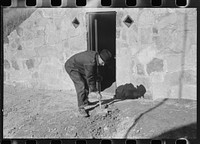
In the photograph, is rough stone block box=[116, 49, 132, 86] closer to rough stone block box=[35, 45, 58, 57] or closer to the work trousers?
the work trousers

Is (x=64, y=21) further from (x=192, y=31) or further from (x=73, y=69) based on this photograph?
(x=192, y=31)

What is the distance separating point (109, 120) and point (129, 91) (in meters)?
1.22

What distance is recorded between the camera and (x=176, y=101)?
4383 millimetres

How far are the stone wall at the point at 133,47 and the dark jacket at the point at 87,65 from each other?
98 cm

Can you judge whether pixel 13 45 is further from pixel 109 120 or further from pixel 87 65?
pixel 109 120

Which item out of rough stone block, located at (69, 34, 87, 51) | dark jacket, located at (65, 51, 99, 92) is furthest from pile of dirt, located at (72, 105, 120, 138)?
rough stone block, located at (69, 34, 87, 51)

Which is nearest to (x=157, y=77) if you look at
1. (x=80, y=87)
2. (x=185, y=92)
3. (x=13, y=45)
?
(x=185, y=92)

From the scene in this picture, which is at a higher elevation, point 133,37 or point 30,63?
point 133,37

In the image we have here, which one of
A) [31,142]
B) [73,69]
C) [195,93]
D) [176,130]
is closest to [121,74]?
[73,69]

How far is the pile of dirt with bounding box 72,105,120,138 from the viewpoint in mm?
3629

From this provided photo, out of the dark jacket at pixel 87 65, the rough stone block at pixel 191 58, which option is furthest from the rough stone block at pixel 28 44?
the rough stone block at pixel 191 58

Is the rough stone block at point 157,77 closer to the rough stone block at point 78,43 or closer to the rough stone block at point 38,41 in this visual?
the rough stone block at point 78,43

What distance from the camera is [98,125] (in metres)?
3.80

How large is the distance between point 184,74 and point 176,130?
50.7 inches
